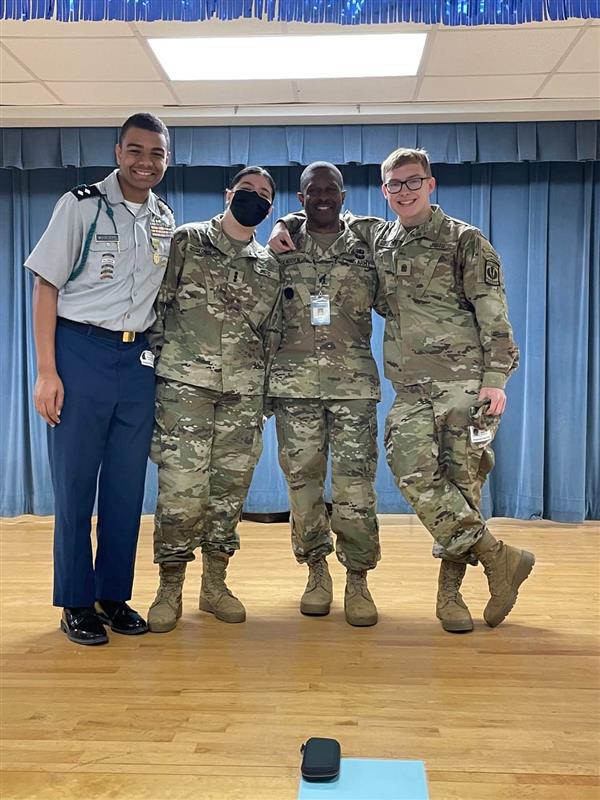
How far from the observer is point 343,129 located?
474 centimetres

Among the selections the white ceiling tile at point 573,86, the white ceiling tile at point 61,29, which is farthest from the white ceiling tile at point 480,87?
the white ceiling tile at point 61,29

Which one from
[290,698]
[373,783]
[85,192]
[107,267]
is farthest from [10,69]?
[373,783]

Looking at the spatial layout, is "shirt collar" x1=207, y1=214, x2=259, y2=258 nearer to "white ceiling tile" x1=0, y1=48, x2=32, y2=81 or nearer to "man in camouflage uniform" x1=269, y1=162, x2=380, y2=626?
"man in camouflage uniform" x1=269, y1=162, x2=380, y2=626

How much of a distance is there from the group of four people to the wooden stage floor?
0.15 metres

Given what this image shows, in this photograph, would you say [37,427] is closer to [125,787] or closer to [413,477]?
[413,477]

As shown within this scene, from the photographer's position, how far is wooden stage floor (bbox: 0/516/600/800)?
167 centimetres

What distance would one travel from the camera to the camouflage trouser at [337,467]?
2.69 metres

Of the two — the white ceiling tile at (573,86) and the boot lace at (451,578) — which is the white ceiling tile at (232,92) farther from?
the boot lace at (451,578)

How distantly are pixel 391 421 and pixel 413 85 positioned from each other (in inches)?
93.5

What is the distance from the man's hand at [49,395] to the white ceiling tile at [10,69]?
2195mm

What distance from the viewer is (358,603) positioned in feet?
8.87

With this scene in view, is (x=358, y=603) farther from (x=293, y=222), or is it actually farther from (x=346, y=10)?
(x=346, y=10)

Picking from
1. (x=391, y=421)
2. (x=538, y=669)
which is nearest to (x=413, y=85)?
(x=391, y=421)

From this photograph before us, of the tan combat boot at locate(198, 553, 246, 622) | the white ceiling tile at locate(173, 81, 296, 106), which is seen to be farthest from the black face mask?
the white ceiling tile at locate(173, 81, 296, 106)
